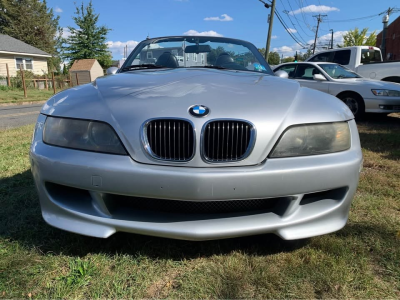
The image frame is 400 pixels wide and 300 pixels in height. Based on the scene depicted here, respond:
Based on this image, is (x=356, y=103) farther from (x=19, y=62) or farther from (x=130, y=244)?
(x=19, y=62)

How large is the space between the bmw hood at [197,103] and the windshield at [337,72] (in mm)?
6425

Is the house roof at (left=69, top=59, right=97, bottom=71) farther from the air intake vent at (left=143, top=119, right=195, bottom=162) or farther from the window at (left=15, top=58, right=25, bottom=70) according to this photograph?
the air intake vent at (left=143, top=119, right=195, bottom=162)

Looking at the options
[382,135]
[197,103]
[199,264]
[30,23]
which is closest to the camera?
[197,103]

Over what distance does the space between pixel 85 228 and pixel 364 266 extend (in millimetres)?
1582

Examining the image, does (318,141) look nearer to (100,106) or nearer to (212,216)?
(212,216)

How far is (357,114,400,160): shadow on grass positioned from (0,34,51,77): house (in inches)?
1177

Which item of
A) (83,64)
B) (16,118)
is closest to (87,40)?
(83,64)

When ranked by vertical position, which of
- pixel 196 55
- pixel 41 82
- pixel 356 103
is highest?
pixel 196 55

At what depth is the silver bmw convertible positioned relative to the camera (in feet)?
4.93

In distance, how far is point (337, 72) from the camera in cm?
774

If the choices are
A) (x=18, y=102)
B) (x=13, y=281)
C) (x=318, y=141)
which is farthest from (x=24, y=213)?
(x=18, y=102)

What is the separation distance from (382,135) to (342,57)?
5335 mm

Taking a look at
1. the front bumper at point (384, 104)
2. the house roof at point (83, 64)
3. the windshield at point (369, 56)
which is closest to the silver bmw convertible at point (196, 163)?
the front bumper at point (384, 104)

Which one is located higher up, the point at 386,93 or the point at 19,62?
the point at 19,62
